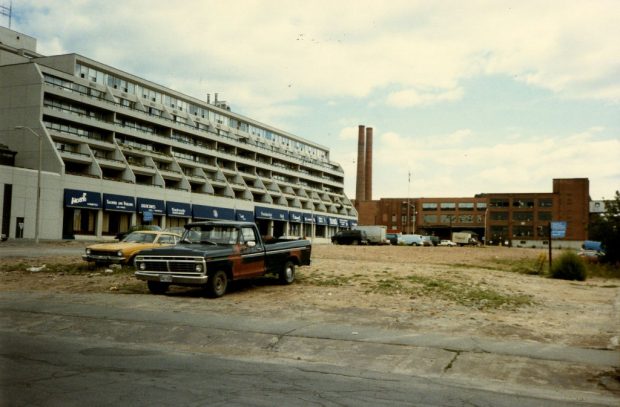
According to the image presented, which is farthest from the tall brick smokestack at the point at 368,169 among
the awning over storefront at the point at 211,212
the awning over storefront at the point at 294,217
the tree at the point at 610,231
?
the tree at the point at 610,231

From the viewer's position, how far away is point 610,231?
33.8 meters

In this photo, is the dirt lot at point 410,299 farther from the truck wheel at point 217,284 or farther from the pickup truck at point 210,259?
the pickup truck at point 210,259

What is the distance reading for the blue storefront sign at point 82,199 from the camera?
164ft

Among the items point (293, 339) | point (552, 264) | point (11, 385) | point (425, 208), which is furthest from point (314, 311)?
point (425, 208)

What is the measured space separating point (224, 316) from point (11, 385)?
5269 millimetres

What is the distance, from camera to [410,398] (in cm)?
559

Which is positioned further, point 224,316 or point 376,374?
point 224,316

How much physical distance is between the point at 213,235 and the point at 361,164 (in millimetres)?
87533

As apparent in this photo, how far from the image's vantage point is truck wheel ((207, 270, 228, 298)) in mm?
12681

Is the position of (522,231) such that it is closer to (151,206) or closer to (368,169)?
(368,169)

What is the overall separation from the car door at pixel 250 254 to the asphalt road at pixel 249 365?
2865mm

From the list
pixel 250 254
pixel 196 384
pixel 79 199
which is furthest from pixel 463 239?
pixel 196 384

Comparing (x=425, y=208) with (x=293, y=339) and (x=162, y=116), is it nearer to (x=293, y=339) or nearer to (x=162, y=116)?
(x=162, y=116)

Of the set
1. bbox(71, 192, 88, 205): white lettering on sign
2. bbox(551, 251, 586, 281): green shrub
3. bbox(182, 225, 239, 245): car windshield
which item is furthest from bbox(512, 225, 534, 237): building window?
bbox(182, 225, 239, 245): car windshield
